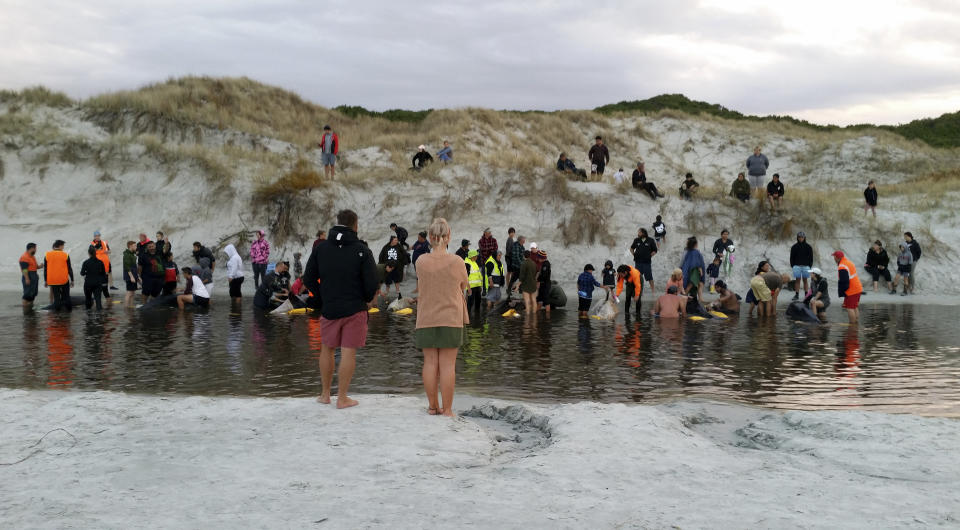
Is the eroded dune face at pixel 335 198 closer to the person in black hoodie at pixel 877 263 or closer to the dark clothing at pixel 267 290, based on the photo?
the person in black hoodie at pixel 877 263

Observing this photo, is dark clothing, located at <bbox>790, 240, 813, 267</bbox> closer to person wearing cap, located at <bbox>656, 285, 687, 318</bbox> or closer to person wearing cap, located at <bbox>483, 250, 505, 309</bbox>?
person wearing cap, located at <bbox>656, 285, 687, 318</bbox>

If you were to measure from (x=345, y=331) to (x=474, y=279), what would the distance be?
1154cm

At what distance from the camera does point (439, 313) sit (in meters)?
7.39

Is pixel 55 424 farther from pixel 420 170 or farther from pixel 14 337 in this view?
pixel 420 170

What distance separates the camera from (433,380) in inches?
289

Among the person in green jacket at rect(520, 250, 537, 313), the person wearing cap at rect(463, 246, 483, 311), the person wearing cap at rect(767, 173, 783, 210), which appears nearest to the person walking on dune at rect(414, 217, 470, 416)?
the person wearing cap at rect(463, 246, 483, 311)

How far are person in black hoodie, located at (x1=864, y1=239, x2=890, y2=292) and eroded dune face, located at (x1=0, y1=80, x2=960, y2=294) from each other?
155cm

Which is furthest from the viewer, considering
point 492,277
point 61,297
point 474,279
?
point 492,277

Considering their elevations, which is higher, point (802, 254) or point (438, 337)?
point (802, 254)

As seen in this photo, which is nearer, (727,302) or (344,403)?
(344,403)

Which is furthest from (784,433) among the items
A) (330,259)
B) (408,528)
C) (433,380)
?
(330,259)

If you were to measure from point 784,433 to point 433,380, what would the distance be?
3252 millimetres

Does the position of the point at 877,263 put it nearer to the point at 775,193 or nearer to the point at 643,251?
the point at 775,193

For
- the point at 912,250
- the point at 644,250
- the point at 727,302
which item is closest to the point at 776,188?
the point at 912,250
